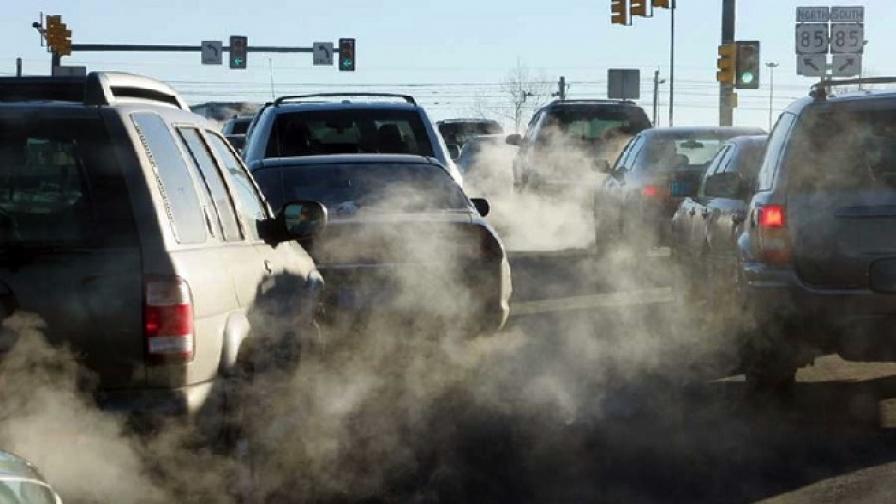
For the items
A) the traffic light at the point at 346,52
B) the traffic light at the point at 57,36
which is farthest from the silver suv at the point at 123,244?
the traffic light at the point at 346,52

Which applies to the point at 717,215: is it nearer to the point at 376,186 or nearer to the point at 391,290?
the point at 376,186

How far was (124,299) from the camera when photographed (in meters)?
5.87

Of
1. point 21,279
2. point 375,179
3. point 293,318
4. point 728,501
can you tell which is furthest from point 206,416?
point 375,179

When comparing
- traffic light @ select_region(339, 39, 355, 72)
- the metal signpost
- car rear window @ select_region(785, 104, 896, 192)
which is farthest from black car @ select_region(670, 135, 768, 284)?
traffic light @ select_region(339, 39, 355, 72)

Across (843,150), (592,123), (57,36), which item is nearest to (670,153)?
(592,123)

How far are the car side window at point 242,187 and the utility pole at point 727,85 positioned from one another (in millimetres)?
25054

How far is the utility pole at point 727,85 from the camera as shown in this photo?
33372 mm

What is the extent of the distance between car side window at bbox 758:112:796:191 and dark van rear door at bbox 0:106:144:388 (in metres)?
4.69

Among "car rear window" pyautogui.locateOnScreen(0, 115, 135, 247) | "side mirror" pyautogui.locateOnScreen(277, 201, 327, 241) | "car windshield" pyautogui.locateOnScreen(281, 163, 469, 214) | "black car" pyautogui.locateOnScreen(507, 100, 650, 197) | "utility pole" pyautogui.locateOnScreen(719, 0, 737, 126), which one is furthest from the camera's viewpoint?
"utility pole" pyautogui.locateOnScreen(719, 0, 737, 126)

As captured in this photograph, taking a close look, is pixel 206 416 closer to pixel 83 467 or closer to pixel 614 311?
pixel 83 467

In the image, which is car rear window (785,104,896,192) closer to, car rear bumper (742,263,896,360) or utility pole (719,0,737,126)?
car rear bumper (742,263,896,360)

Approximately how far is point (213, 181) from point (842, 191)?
3655mm

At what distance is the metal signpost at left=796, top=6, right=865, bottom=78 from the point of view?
33562 mm

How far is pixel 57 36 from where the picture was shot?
48469mm
